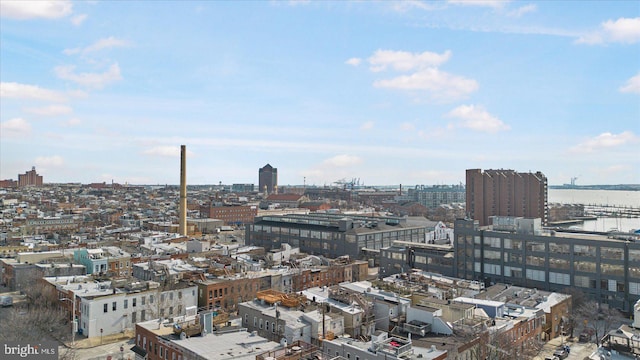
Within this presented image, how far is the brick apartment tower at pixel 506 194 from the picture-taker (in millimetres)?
146125

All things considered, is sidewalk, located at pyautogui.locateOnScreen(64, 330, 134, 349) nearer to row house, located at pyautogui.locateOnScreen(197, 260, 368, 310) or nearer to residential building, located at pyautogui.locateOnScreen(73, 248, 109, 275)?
row house, located at pyautogui.locateOnScreen(197, 260, 368, 310)

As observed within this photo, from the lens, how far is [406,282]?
50.7 m

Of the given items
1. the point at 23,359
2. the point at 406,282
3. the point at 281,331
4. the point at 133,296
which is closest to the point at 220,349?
the point at 281,331

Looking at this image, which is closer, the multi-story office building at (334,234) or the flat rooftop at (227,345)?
the flat rooftop at (227,345)

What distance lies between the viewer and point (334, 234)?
87688 mm

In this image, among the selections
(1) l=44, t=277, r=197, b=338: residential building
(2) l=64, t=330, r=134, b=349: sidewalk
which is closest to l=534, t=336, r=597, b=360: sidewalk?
(1) l=44, t=277, r=197, b=338: residential building

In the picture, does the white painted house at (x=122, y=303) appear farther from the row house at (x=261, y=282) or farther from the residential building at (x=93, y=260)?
the residential building at (x=93, y=260)

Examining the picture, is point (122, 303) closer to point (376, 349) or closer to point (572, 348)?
point (376, 349)

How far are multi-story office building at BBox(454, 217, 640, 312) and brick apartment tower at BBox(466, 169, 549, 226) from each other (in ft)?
294

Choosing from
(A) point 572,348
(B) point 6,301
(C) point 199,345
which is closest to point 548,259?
(A) point 572,348

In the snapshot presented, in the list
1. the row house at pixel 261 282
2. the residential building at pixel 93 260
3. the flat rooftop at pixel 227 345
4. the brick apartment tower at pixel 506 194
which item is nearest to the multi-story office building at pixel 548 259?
the row house at pixel 261 282

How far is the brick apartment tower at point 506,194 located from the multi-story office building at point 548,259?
89.6 m

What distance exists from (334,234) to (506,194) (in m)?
84.3

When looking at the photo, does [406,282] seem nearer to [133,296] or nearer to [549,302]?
[549,302]
